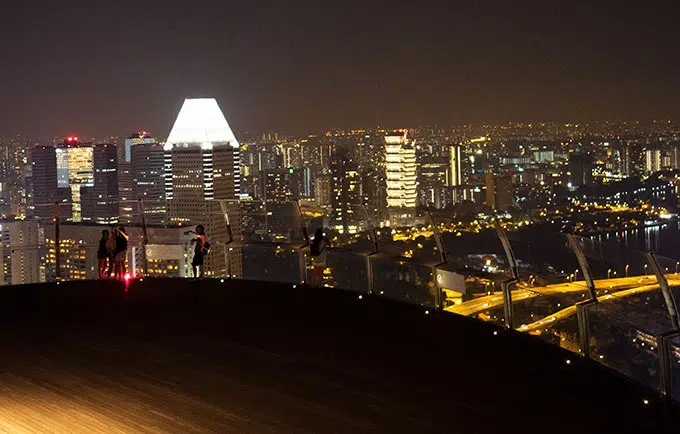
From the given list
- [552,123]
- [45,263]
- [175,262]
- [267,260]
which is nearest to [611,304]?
[267,260]

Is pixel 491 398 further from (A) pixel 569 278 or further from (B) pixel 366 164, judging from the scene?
(B) pixel 366 164

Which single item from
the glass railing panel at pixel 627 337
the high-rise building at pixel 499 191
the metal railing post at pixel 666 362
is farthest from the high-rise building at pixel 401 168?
the metal railing post at pixel 666 362

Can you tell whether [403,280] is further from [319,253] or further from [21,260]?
[21,260]

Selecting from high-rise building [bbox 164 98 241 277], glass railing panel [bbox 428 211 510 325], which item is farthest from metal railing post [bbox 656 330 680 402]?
high-rise building [bbox 164 98 241 277]

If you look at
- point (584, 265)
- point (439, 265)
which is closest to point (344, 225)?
point (439, 265)

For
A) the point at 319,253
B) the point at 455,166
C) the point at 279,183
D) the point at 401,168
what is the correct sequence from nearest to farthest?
1. the point at 319,253
2. the point at 279,183
3. the point at 455,166
4. the point at 401,168

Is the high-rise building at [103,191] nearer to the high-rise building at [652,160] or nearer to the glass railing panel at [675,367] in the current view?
the glass railing panel at [675,367]
